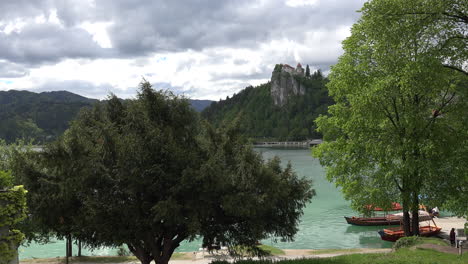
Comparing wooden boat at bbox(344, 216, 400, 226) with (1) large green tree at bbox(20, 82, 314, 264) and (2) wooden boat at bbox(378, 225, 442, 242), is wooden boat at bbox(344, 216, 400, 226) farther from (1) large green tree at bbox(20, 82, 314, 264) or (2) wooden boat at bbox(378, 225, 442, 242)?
(1) large green tree at bbox(20, 82, 314, 264)

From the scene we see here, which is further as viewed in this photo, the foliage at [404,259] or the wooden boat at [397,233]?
the wooden boat at [397,233]

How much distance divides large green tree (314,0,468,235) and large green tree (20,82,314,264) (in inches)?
235

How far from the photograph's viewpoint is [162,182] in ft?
48.5

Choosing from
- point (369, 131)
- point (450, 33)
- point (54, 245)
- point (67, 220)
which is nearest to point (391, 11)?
point (450, 33)

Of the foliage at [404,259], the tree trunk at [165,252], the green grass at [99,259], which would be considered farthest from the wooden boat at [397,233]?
the tree trunk at [165,252]

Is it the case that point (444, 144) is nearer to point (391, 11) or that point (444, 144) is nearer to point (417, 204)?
point (417, 204)

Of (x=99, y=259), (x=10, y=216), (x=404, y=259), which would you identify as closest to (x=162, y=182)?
(x=10, y=216)

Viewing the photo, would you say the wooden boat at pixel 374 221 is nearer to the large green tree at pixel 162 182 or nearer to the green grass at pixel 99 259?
the green grass at pixel 99 259

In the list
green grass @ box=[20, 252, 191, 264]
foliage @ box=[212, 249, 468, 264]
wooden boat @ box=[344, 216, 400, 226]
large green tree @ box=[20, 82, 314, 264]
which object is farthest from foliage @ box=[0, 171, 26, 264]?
wooden boat @ box=[344, 216, 400, 226]

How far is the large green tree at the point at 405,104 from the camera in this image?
1656 cm

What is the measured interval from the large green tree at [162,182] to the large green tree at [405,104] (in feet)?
19.6

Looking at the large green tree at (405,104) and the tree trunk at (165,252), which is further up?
the large green tree at (405,104)

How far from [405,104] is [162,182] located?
12471 mm

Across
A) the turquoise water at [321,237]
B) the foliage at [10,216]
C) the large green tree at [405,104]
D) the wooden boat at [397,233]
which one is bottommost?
the turquoise water at [321,237]
